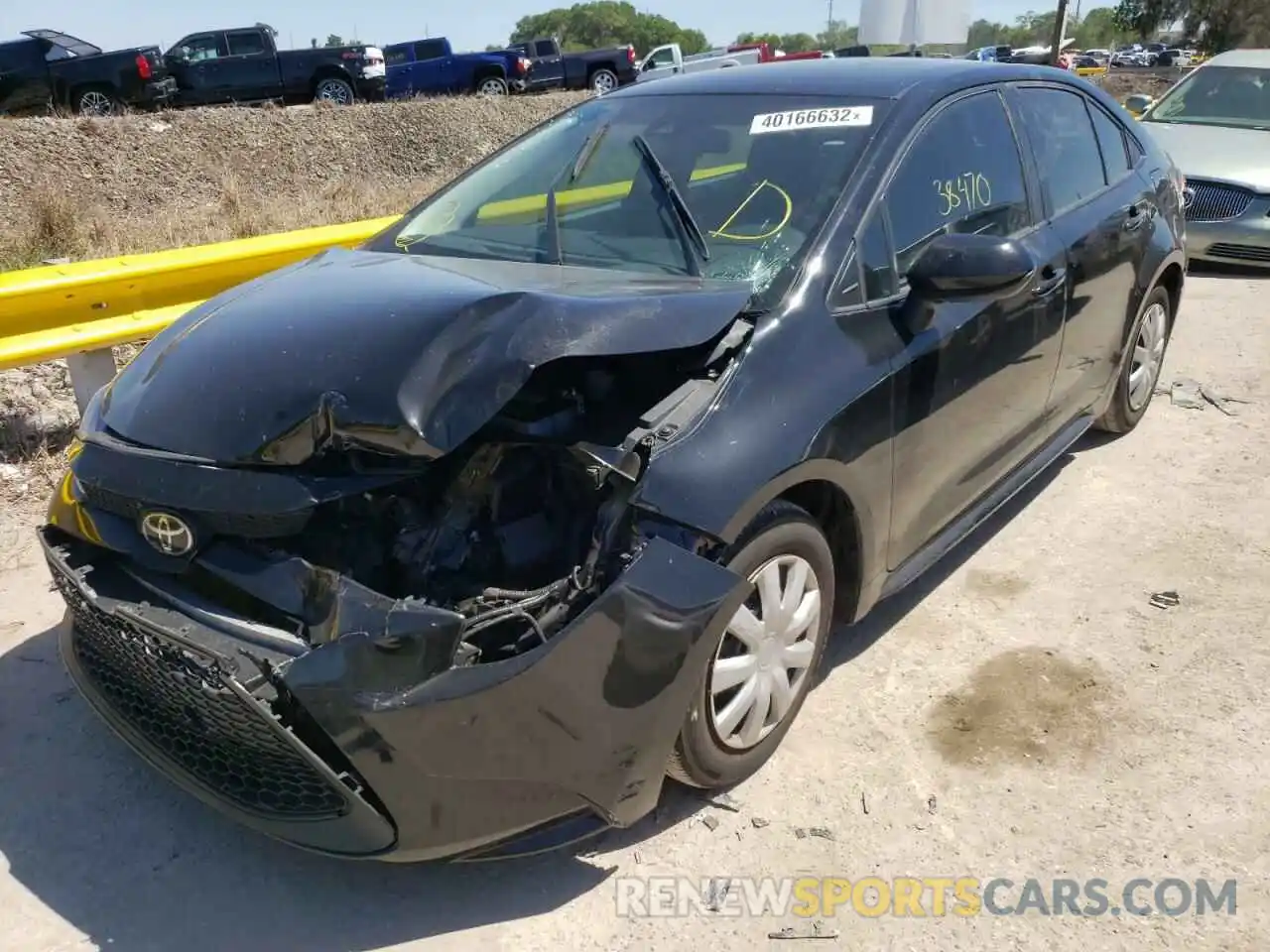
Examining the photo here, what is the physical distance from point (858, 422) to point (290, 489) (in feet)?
4.72

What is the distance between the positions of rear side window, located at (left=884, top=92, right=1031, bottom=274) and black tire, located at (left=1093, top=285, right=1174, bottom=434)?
1.36 metres

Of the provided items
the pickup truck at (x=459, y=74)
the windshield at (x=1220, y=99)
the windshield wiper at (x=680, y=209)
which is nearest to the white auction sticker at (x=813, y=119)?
the windshield wiper at (x=680, y=209)

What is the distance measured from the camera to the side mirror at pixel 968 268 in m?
2.81

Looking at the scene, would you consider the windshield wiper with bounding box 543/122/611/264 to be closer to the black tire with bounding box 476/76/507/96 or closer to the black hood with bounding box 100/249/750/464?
the black hood with bounding box 100/249/750/464

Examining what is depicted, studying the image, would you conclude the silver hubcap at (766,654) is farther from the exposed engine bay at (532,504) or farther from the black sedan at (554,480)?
the exposed engine bay at (532,504)

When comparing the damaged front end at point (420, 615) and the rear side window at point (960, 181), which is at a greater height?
the rear side window at point (960, 181)

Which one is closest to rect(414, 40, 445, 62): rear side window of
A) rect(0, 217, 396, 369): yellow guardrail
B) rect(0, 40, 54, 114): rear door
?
rect(0, 40, 54, 114): rear door

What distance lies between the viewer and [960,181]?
3375mm

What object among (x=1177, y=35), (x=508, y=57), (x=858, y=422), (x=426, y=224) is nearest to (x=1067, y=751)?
(x=858, y=422)

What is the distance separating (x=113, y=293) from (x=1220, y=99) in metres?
9.50

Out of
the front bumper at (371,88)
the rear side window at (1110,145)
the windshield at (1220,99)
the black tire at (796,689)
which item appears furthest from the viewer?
the front bumper at (371,88)

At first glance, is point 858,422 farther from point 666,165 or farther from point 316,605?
point 316,605

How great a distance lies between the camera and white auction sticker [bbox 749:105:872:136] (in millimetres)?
3205

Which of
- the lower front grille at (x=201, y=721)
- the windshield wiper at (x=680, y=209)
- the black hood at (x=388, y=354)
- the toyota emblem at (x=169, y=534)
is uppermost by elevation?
the windshield wiper at (x=680, y=209)
